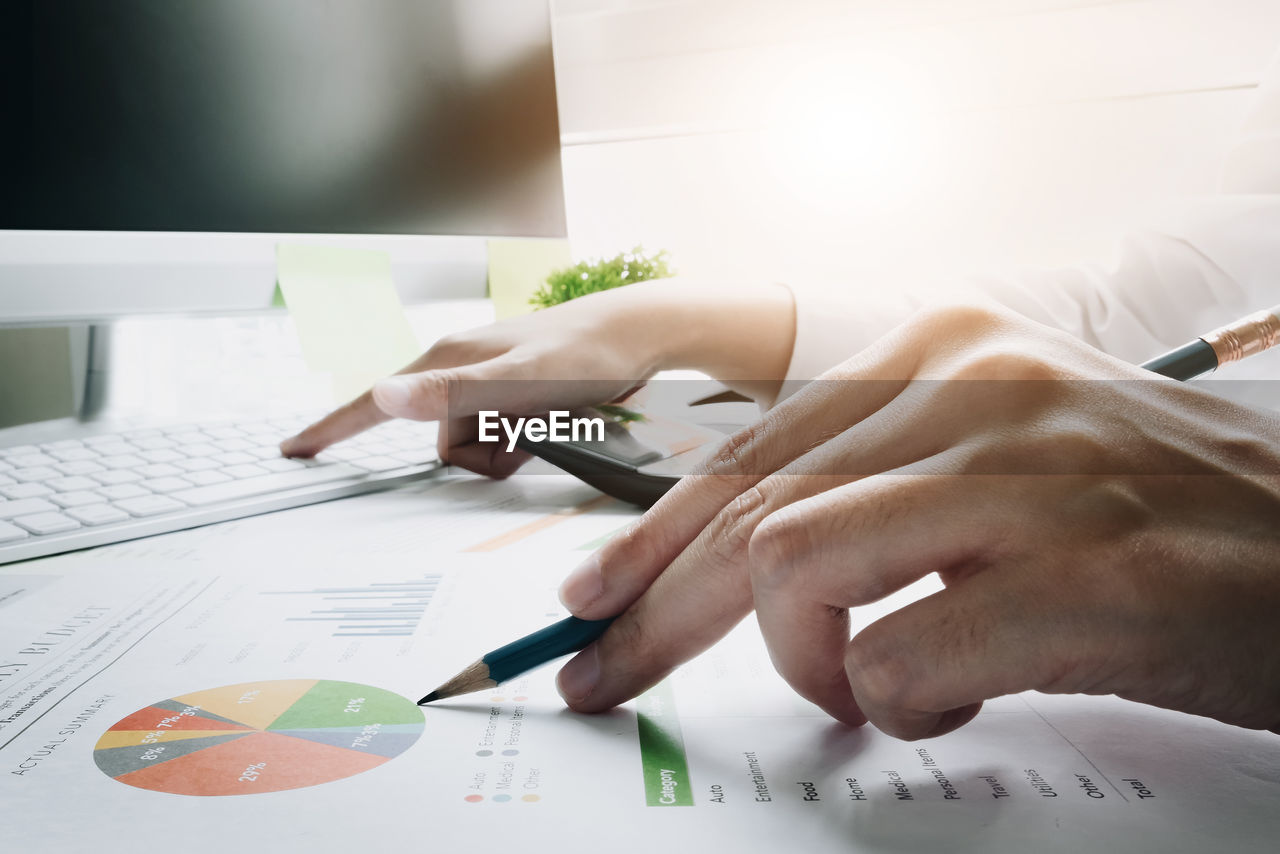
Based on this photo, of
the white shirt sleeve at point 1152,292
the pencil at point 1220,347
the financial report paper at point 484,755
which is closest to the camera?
the financial report paper at point 484,755

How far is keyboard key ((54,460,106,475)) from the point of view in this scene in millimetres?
500

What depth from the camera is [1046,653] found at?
234mm

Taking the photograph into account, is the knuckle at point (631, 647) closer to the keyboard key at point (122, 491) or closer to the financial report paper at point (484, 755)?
the financial report paper at point (484, 755)

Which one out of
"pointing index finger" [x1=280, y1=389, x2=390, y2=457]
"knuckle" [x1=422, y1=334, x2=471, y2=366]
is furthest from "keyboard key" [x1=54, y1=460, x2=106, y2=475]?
"knuckle" [x1=422, y1=334, x2=471, y2=366]

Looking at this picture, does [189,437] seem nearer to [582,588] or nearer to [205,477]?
[205,477]

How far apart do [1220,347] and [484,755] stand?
1.29 feet

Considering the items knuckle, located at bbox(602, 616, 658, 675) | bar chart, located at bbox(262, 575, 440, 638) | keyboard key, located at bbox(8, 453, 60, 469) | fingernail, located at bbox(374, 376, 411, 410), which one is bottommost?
knuckle, located at bbox(602, 616, 658, 675)

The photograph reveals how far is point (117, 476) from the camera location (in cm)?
51

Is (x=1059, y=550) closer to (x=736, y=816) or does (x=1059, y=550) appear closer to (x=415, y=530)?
(x=736, y=816)

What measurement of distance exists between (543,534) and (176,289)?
36 centimetres

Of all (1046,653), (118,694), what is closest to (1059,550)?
(1046,653)

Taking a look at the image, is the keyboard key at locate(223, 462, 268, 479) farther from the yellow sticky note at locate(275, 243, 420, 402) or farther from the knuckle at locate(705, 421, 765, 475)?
the knuckle at locate(705, 421, 765, 475)

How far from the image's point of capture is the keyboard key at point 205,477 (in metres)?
0.52

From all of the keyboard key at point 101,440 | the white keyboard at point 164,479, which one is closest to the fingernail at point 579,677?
the white keyboard at point 164,479
